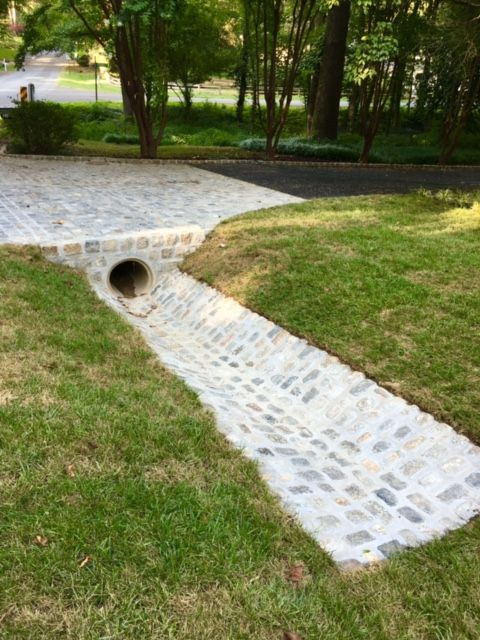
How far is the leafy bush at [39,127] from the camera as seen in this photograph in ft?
→ 41.0

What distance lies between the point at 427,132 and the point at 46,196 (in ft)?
49.3

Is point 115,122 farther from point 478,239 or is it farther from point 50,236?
point 478,239

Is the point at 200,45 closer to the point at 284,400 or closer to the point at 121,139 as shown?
the point at 121,139

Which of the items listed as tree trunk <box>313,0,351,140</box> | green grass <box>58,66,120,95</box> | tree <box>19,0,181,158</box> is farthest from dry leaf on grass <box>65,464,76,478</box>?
green grass <box>58,66,120,95</box>

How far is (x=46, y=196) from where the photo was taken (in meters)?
8.68

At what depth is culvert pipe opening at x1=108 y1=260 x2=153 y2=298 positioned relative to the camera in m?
6.99

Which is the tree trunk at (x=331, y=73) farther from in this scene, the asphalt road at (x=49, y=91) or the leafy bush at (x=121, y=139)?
the asphalt road at (x=49, y=91)

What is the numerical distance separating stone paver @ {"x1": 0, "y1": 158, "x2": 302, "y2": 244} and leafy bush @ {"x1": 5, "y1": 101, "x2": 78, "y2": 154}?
34.0 inches

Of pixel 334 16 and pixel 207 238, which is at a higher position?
pixel 334 16

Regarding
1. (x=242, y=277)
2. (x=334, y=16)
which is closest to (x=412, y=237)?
(x=242, y=277)

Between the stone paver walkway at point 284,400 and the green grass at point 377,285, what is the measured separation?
19 cm

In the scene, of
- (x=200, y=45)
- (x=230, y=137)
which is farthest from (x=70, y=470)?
(x=200, y=45)

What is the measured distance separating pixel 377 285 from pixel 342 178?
7122mm

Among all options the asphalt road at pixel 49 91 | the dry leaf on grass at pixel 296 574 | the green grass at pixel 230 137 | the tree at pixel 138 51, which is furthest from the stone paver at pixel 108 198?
the asphalt road at pixel 49 91
